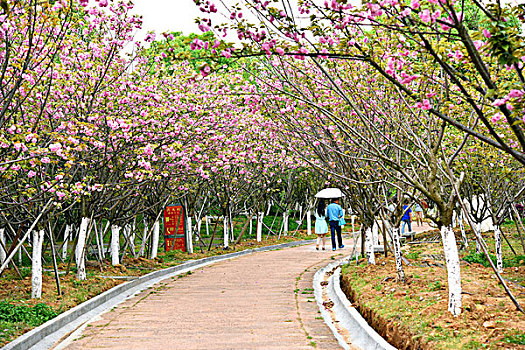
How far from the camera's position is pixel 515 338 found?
18.9ft

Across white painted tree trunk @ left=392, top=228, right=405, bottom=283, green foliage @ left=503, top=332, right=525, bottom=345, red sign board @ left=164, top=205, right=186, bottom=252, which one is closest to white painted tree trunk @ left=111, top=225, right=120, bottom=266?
red sign board @ left=164, top=205, right=186, bottom=252

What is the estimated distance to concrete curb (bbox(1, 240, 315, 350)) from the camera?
750cm

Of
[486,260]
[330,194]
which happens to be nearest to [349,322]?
[486,260]

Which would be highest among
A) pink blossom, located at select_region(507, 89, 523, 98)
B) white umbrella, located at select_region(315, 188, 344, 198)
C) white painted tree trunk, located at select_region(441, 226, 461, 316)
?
white umbrella, located at select_region(315, 188, 344, 198)

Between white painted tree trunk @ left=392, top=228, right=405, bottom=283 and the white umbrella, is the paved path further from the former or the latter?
the white umbrella

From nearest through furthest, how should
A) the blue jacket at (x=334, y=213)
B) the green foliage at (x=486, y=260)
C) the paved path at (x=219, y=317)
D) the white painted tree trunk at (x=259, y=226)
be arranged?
the paved path at (x=219, y=317), the green foliage at (x=486, y=260), the blue jacket at (x=334, y=213), the white painted tree trunk at (x=259, y=226)

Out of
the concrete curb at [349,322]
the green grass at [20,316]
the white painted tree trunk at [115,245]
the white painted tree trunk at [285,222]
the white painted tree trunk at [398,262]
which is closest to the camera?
the concrete curb at [349,322]

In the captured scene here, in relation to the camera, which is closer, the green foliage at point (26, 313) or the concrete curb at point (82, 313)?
the concrete curb at point (82, 313)

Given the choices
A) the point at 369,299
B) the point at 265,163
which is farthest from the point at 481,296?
the point at 265,163

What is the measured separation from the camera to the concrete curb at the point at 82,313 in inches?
295

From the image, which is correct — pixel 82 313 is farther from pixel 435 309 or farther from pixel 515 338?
pixel 515 338

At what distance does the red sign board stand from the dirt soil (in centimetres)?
1024

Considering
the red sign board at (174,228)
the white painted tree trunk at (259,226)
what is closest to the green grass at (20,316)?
the red sign board at (174,228)

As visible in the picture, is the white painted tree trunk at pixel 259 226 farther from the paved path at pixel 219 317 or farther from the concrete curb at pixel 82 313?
the paved path at pixel 219 317
